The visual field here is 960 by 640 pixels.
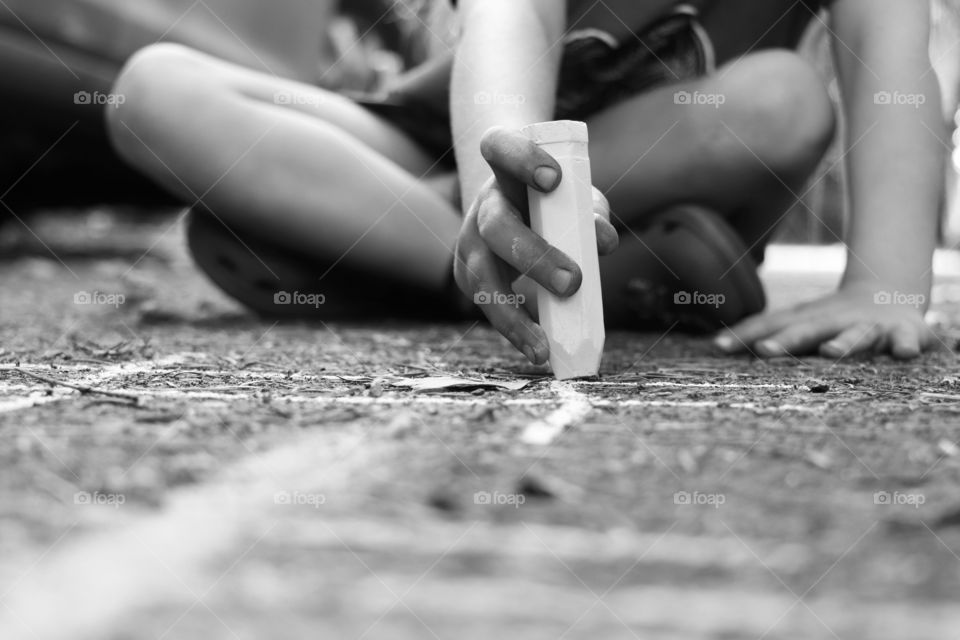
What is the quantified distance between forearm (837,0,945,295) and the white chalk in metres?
0.67

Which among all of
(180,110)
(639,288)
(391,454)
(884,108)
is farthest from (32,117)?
(391,454)

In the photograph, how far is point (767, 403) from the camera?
107 cm

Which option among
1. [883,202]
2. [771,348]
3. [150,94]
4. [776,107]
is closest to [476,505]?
A: [771,348]

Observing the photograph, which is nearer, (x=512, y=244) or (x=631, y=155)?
(x=512, y=244)

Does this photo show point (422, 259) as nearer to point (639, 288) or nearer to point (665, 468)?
point (639, 288)

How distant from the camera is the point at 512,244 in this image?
1.12 meters

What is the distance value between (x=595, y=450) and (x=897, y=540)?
27cm

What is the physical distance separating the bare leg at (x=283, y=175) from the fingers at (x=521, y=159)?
789mm

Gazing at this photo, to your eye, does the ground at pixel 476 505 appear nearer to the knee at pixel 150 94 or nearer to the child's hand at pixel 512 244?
the child's hand at pixel 512 244

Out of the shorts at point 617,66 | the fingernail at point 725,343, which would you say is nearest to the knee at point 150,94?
the shorts at point 617,66

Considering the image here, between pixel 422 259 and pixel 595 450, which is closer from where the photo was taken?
pixel 595 450

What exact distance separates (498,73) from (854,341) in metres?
0.68

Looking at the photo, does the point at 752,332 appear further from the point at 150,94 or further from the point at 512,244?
the point at 150,94

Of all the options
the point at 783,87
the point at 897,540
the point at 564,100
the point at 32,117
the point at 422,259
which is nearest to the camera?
the point at 897,540
